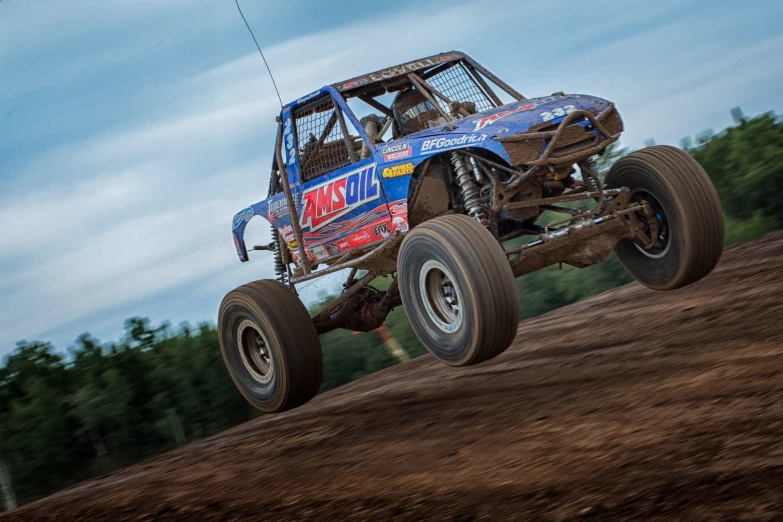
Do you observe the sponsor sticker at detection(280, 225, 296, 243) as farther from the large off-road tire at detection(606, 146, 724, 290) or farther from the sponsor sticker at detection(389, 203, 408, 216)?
the large off-road tire at detection(606, 146, 724, 290)

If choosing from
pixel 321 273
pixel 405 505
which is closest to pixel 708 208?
pixel 321 273

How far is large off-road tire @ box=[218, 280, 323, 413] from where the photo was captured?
288 inches

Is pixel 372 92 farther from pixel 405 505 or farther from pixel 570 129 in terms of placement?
pixel 405 505

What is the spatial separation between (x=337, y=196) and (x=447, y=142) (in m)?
1.30

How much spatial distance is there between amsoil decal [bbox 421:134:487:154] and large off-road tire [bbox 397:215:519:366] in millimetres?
544

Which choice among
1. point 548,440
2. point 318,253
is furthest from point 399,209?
point 548,440

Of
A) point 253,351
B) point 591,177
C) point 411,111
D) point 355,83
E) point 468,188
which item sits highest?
A: point 355,83

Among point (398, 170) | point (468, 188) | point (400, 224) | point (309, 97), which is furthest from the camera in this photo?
point (309, 97)

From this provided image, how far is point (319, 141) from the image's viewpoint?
25.2 ft

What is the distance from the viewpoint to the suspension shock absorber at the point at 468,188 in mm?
6547

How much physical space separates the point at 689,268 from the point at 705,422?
3.45m

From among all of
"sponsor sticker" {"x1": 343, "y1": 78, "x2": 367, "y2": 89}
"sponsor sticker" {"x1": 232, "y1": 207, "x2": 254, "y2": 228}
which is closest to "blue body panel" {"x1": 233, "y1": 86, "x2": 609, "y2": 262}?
"sponsor sticker" {"x1": 343, "y1": 78, "x2": 367, "y2": 89}

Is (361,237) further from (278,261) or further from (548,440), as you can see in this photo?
(548,440)

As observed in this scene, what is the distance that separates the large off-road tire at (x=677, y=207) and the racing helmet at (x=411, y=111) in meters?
1.54
